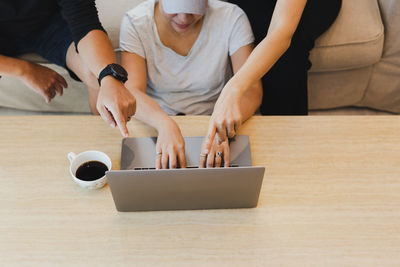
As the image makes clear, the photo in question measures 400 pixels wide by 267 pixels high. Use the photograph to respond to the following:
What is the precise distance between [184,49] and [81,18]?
37cm

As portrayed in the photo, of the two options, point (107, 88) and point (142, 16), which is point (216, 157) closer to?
point (107, 88)

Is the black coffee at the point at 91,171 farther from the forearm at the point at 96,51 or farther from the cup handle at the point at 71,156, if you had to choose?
the forearm at the point at 96,51

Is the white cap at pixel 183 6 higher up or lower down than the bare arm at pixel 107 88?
higher up

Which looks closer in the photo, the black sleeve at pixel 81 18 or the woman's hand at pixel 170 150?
the woman's hand at pixel 170 150

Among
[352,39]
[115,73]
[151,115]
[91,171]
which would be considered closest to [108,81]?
[115,73]

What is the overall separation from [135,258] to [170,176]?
0.20 metres

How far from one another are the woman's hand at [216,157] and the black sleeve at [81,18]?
0.62 m

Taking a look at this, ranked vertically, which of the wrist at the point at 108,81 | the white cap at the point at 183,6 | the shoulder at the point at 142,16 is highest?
the white cap at the point at 183,6

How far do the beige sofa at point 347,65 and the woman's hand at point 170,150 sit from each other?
2.27ft

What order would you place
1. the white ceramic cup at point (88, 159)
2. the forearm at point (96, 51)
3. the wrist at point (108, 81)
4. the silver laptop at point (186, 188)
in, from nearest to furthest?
1. the silver laptop at point (186, 188)
2. the white ceramic cup at point (88, 159)
3. the wrist at point (108, 81)
4. the forearm at point (96, 51)

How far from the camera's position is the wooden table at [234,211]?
0.79 m

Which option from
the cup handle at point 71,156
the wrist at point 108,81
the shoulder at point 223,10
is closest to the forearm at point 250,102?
the shoulder at point 223,10

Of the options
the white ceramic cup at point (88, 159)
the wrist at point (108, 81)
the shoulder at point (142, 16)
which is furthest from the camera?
the shoulder at point (142, 16)

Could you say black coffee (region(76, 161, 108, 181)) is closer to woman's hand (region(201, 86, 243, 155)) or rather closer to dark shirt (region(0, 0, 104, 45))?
woman's hand (region(201, 86, 243, 155))
